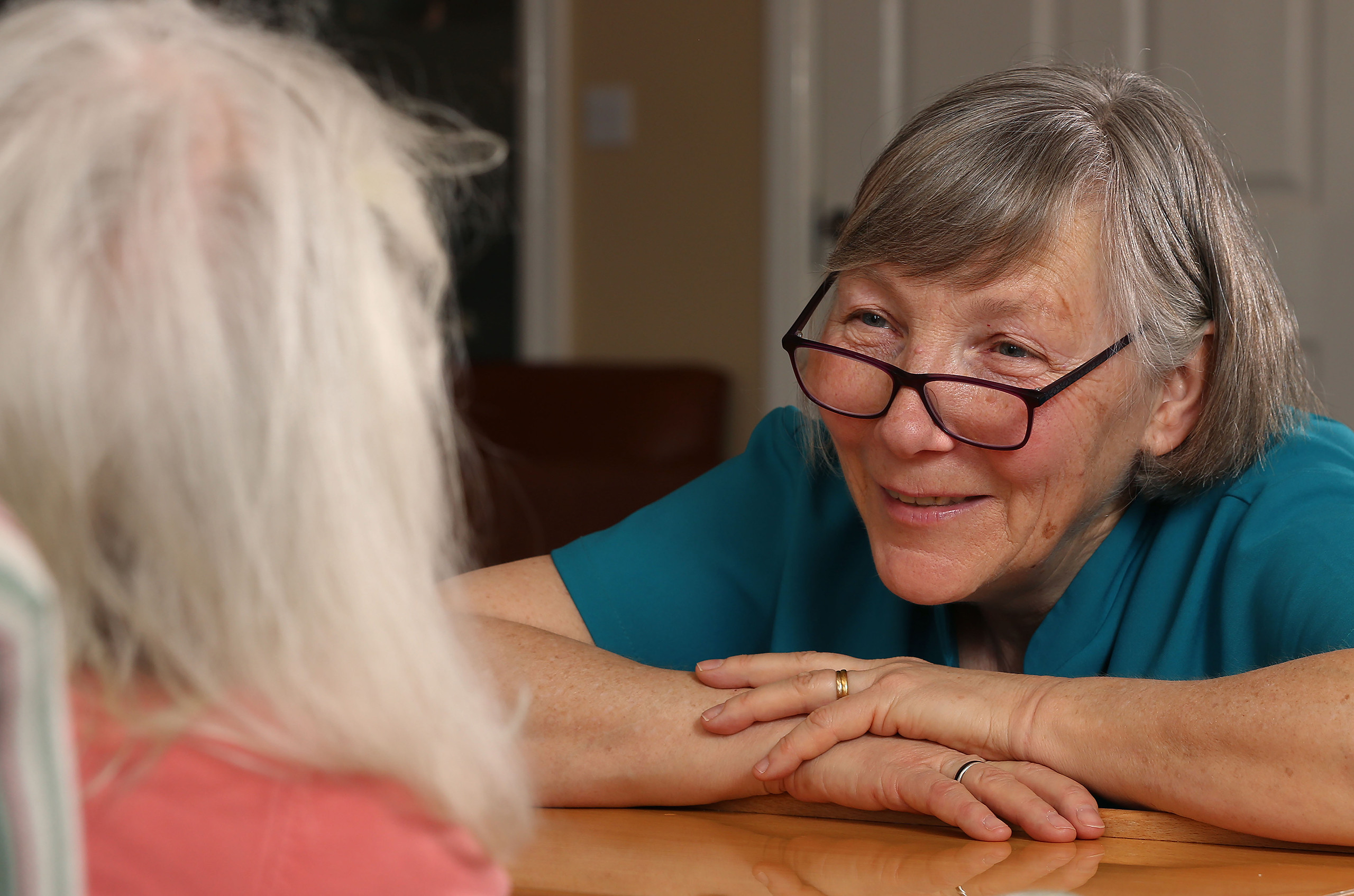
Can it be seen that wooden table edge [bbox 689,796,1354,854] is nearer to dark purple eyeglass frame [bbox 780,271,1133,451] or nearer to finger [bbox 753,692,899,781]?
finger [bbox 753,692,899,781]

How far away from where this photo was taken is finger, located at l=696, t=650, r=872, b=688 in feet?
3.16

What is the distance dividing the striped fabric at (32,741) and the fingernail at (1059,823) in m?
0.57

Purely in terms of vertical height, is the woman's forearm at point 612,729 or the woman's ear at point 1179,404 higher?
the woman's ear at point 1179,404

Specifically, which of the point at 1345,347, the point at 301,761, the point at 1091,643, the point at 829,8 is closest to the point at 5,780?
the point at 301,761

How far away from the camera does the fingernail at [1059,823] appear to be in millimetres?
744

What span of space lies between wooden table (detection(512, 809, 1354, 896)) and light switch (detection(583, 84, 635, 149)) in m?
3.05

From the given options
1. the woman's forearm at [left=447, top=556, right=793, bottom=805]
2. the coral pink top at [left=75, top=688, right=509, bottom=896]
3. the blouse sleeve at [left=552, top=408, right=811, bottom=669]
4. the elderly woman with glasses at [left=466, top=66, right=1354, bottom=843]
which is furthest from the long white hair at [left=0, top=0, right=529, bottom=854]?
the blouse sleeve at [left=552, top=408, right=811, bottom=669]

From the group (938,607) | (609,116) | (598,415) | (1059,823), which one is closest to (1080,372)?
(938,607)

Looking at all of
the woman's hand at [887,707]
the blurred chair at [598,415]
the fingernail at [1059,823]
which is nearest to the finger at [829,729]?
the woman's hand at [887,707]

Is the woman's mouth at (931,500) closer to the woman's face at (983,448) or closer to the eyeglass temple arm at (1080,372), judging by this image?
the woman's face at (983,448)

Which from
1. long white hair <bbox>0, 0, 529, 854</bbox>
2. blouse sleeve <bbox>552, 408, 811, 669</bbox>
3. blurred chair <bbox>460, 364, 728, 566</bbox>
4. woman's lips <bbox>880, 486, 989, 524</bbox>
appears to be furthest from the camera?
blurred chair <bbox>460, 364, 728, 566</bbox>

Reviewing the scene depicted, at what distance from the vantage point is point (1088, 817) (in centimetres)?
75

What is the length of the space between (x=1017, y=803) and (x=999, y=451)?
36cm

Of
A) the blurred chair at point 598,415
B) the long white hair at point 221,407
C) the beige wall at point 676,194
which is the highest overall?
the long white hair at point 221,407
